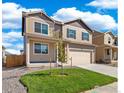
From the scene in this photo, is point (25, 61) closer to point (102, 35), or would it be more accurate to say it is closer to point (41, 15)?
point (41, 15)

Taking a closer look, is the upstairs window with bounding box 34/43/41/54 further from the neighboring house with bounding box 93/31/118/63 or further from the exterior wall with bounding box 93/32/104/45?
the exterior wall with bounding box 93/32/104/45

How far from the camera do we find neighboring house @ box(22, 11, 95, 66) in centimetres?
1134

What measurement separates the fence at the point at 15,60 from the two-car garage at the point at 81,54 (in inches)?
130

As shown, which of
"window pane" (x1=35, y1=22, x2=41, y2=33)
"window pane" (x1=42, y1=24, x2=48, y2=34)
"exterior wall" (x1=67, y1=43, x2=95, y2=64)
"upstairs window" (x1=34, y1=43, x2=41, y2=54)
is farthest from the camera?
"exterior wall" (x1=67, y1=43, x2=95, y2=64)

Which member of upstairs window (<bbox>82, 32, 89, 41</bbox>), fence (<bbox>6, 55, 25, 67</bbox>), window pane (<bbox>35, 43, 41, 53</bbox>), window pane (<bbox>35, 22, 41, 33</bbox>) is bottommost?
fence (<bbox>6, 55, 25, 67</bbox>)

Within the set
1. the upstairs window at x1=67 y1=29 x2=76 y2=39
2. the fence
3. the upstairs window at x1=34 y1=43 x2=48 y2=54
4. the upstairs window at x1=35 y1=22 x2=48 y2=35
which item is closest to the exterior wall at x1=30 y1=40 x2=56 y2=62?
the upstairs window at x1=34 y1=43 x2=48 y2=54

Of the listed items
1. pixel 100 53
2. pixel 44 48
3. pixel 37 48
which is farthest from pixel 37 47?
pixel 100 53

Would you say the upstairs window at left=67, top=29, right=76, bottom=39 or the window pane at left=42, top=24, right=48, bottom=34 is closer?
the window pane at left=42, top=24, right=48, bottom=34

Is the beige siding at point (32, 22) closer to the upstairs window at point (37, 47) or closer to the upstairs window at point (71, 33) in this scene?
the upstairs window at point (37, 47)

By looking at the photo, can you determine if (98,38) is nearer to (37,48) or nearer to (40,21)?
(40,21)

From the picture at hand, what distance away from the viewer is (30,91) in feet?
16.1
